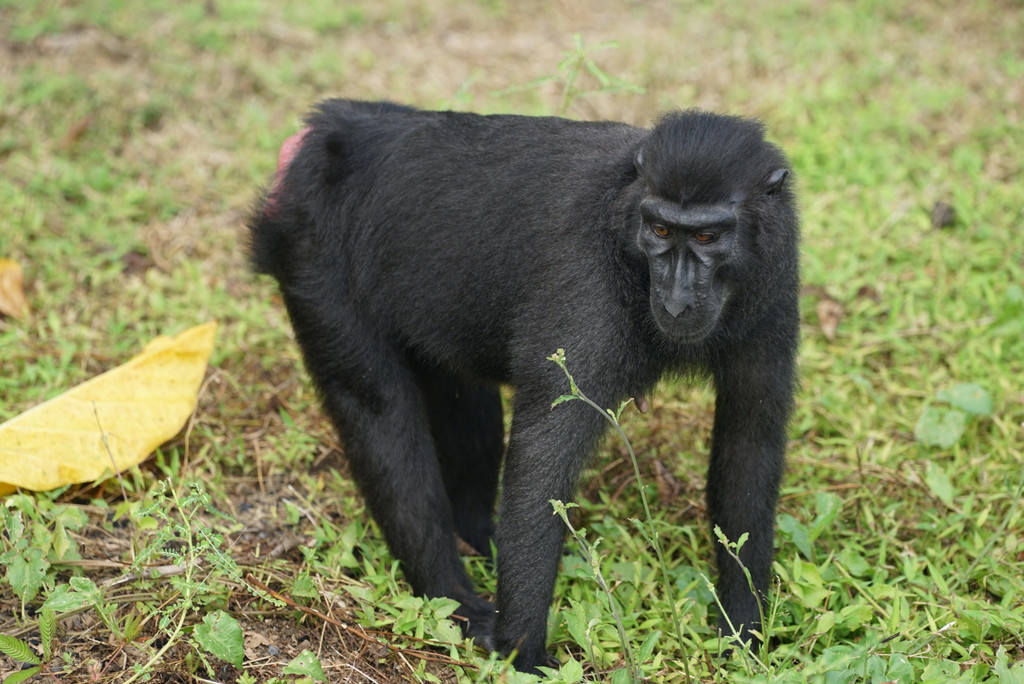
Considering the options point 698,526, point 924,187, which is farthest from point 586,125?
point 924,187

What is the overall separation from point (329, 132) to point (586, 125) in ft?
3.56

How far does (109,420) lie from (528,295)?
6.86 ft

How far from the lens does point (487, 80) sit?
8.43m

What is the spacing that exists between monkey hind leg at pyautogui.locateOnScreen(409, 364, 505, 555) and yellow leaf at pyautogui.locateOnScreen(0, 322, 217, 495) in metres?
1.22

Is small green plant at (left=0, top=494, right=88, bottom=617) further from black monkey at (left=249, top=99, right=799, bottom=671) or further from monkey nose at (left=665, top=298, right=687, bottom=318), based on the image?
monkey nose at (left=665, top=298, right=687, bottom=318)

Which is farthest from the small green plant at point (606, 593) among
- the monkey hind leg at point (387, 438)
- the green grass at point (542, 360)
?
the monkey hind leg at point (387, 438)

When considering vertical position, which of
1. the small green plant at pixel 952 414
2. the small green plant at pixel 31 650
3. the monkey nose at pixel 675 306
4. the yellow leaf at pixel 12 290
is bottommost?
the small green plant at pixel 31 650

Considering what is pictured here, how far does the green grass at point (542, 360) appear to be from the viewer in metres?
3.92

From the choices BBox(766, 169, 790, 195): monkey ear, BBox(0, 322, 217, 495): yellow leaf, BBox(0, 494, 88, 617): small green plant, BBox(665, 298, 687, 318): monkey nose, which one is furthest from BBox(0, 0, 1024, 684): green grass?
BBox(766, 169, 790, 195): monkey ear

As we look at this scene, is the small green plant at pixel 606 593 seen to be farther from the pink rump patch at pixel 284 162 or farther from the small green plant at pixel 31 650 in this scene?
the pink rump patch at pixel 284 162

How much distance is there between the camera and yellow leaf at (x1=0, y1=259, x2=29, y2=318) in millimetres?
5684

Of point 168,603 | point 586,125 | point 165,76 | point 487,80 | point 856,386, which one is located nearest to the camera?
point 168,603

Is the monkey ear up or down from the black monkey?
up

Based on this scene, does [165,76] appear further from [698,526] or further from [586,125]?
[698,526]
